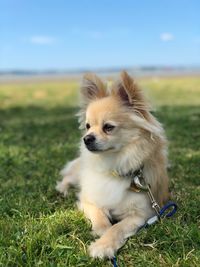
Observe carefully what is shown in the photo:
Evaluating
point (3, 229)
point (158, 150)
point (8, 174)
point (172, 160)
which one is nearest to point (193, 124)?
point (172, 160)

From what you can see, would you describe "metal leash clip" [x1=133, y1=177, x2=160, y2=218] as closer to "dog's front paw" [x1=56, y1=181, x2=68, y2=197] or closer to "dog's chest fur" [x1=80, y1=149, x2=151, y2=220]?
"dog's chest fur" [x1=80, y1=149, x2=151, y2=220]

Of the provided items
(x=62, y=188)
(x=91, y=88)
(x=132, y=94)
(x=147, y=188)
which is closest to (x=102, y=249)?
(x=147, y=188)

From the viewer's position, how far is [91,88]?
13.3 feet

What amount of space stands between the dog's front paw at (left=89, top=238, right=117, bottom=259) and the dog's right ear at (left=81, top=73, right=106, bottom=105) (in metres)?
1.48

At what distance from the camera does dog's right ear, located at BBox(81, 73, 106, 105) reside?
158 inches

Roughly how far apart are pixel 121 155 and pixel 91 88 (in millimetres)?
731

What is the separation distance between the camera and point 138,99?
3746mm

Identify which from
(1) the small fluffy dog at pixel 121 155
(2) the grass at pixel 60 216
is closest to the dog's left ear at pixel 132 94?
(1) the small fluffy dog at pixel 121 155

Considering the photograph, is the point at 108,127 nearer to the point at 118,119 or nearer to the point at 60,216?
the point at 118,119

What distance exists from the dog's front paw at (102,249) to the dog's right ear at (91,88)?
4.85 ft

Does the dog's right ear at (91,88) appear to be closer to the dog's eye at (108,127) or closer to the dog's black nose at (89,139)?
the dog's eye at (108,127)

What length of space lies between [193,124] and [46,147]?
3493 mm

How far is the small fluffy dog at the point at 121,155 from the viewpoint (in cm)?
362

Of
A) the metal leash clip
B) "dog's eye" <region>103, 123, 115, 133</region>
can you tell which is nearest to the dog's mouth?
"dog's eye" <region>103, 123, 115, 133</region>
